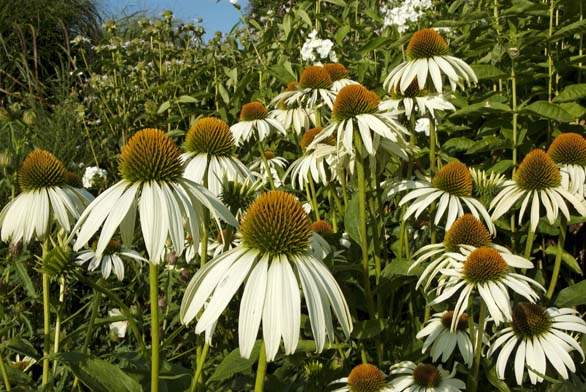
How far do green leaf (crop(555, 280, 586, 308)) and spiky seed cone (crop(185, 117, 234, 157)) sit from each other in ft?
3.94

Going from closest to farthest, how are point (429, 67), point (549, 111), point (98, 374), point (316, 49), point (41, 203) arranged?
1. point (98, 374)
2. point (41, 203)
3. point (429, 67)
4. point (549, 111)
5. point (316, 49)

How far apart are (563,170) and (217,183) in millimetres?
1255

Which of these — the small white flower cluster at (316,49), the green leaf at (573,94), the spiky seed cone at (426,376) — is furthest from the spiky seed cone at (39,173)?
the green leaf at (573,94)

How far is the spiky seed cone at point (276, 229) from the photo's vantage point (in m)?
1.21

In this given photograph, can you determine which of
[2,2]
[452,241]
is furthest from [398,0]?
[2,2]

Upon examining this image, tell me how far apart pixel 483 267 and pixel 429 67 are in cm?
87

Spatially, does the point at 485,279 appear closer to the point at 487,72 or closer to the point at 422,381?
the point at 422,381

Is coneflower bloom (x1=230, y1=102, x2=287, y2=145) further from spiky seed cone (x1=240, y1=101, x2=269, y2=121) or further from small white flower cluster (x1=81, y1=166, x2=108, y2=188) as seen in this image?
small white flower cluster (x1=81, y1=166, x2=108, y2=188)

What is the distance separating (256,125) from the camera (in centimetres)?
265

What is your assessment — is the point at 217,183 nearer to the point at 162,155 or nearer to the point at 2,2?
the point at 162,155

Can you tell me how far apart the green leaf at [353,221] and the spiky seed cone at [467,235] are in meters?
0.29

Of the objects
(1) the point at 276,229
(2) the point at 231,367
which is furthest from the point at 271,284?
(2) the point at 231,367

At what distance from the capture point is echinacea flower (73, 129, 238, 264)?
117 centimetres

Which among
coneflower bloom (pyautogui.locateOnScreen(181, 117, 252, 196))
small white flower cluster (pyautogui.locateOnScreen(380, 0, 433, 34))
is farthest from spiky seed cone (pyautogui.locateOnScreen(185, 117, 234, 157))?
small white flower cluster (pyautogui.locateOnScreen(380, 0, 433, 34))
